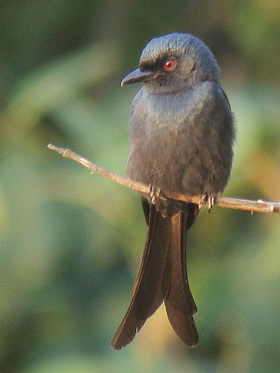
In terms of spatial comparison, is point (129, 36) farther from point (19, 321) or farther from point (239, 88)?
point (19, 321)

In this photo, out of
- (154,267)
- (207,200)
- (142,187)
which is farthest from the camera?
(154,267)

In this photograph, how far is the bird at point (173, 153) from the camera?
6.17 metres

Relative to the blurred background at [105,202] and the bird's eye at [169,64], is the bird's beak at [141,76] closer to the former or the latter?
the bird's eye at [169,64]

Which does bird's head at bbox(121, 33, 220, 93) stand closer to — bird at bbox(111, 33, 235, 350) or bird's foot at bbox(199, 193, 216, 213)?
bird at bbox(111, 33, 235, 350)

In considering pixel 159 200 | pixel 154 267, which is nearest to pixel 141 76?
pixel 159 200

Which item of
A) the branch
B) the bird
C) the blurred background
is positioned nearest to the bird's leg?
the bird

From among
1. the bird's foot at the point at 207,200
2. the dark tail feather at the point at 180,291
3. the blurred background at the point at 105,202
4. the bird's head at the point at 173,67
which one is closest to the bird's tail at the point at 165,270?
the dark tail feather at the point at 180,291

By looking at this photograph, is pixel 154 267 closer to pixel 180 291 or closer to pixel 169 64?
pixel 180 291

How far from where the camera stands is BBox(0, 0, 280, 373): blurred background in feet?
25.1

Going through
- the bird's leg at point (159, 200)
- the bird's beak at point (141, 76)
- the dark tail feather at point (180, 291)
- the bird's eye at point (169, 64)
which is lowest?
the dark tail feather at point (180, 291)

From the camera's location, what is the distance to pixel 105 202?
7902 millimetres

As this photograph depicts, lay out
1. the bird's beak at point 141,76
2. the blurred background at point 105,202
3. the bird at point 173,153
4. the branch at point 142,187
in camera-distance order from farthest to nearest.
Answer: the blurred background at point 105,202 < the bird's beak at point 141,76 < the bird at point 173,153 < the branch at point 142,187

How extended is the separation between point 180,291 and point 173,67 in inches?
42.8

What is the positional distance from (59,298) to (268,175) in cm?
171
